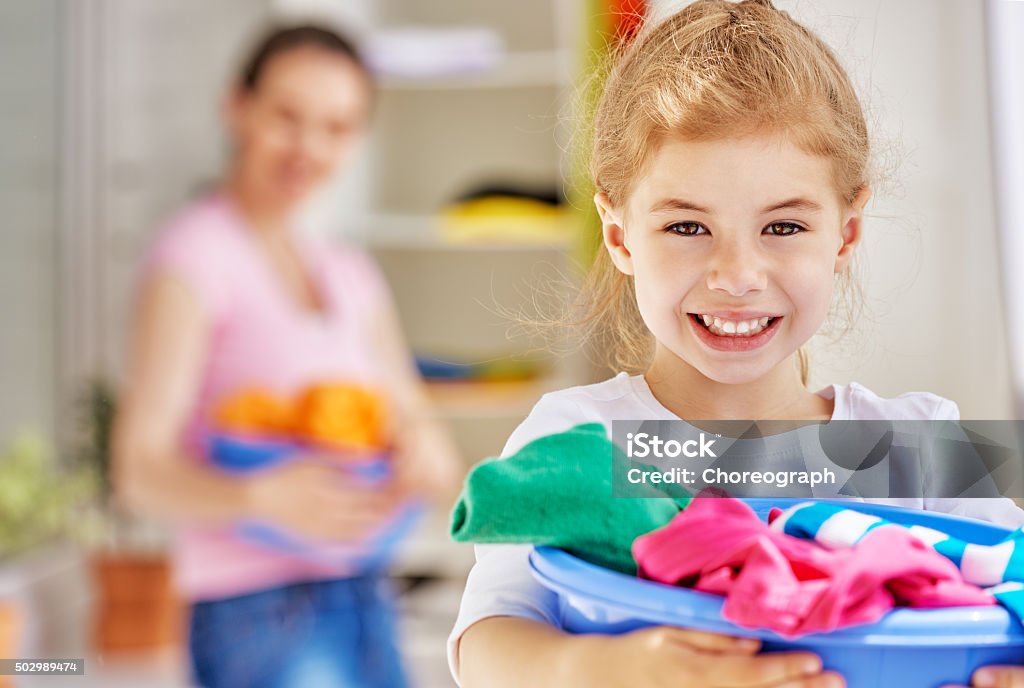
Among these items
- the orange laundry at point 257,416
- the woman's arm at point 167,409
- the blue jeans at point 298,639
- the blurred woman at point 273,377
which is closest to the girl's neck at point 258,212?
the blurred woman at point 273,377

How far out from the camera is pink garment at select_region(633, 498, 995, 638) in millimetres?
190

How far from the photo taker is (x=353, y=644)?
2.71 feet

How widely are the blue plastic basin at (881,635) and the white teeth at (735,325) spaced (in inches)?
2.2

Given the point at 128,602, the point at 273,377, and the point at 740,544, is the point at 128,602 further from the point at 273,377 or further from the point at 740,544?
the point at 740,544

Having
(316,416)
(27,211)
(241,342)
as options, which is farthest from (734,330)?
(27,211)

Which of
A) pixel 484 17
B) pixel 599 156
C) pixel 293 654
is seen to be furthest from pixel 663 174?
pixel 484 17

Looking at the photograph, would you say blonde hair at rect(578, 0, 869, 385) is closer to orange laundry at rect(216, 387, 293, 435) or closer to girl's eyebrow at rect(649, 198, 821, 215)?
girl's eyebrow at rect(649, 198, 821, 215)

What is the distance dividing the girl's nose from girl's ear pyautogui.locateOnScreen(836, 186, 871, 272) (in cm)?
2

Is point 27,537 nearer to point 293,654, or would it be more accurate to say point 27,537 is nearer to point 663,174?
point 293,654

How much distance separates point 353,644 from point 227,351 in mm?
290

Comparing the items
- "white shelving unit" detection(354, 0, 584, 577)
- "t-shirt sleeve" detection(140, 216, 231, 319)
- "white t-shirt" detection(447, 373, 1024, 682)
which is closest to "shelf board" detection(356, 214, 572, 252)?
"white shelving unit" detection(354, 0, 584, 577)

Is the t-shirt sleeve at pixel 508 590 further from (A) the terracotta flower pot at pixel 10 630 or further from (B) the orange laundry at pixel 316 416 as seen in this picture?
(A) the terracotta flower pot at pixel 10 630

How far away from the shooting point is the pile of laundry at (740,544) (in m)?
0.19

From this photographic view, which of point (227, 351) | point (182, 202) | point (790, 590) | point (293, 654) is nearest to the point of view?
point (790, 590)
